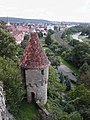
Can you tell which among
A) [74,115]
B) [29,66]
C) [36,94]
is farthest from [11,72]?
[74,115]

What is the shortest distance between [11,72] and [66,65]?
174ft

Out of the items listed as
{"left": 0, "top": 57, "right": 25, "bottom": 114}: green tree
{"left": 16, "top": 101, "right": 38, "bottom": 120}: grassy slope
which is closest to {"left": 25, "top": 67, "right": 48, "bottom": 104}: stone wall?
{"left": 16, "top": 101, "right": 38, "bottom": 120}: grassy slope

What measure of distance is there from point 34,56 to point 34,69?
1532mm

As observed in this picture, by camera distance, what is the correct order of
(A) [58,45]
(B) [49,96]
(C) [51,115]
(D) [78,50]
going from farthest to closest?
(A) [58,45]
(D) [78,50]
(B) [49,96]
(C) [51,115]

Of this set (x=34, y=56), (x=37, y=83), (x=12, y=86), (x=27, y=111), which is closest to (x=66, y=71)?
(x=37, y=83)

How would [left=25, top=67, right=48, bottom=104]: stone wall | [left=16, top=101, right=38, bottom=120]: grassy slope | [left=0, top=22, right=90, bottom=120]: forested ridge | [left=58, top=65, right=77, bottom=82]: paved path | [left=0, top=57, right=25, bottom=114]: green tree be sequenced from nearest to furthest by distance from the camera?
[left=0, top=57, right=25, bottom=114]: green tree < [left=0, top=22, right=90, bottom=120]: forested ridge < [left=16, top=101, right=38, bottom=120]: grassy slope < [left=25, top=67, right=48, bottom=104]: stone wall < [left=58, top=65, right=77, bottom=82]: paved path

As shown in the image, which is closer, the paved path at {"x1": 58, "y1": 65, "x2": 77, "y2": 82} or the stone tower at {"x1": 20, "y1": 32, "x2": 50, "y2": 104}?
the stone tower at {"x1": 20, "y1": 32, "x2": 50, "y2": 104}

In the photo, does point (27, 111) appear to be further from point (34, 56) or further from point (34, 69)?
point (34, 56)

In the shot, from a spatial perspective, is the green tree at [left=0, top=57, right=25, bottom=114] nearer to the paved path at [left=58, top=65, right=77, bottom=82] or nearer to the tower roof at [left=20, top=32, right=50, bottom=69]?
the tower roof at [left=20, top=32, right=50, bottom=69]

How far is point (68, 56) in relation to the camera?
277 ft

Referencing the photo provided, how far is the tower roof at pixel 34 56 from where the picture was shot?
32.5 meters

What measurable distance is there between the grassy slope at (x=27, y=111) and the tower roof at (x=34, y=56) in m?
4.88

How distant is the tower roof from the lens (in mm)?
32500

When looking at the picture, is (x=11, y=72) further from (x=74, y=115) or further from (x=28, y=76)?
(x=74, y=115)
